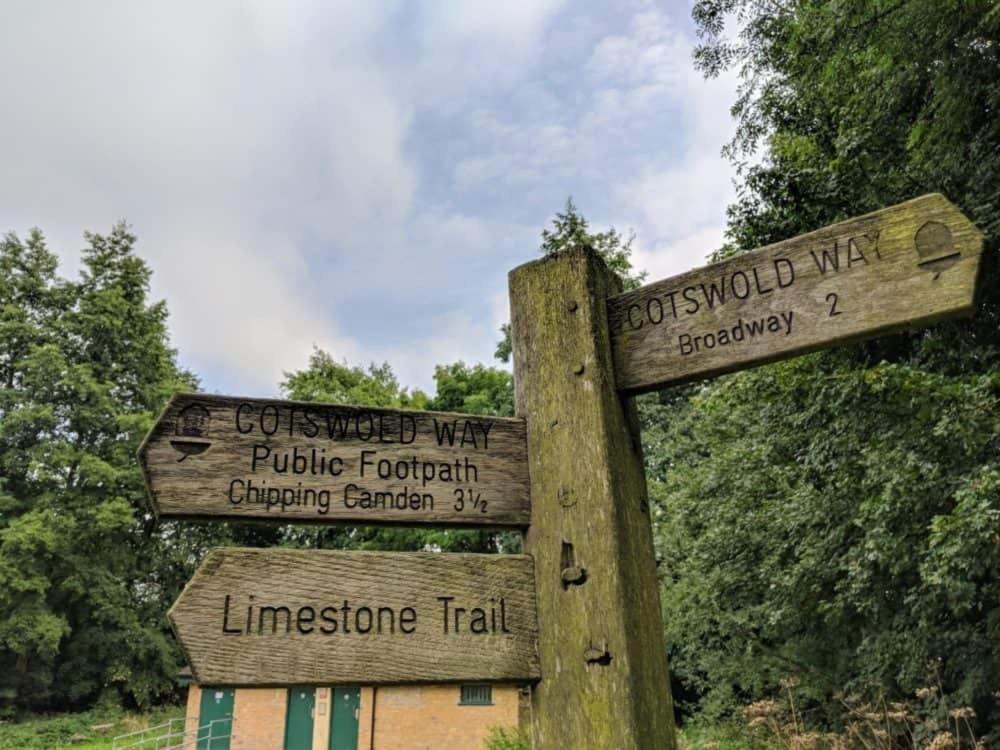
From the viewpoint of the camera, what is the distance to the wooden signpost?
140 cm

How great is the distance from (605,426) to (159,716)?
28.8 metres

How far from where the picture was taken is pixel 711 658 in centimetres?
1167

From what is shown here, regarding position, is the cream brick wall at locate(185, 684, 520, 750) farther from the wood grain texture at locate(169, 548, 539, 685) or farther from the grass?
the wood grain texture at locate(169, 548, 539, 685)

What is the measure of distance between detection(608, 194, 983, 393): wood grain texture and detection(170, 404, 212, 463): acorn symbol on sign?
1018 millimetres

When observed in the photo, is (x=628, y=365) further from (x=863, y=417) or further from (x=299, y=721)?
(x=299, y=721)

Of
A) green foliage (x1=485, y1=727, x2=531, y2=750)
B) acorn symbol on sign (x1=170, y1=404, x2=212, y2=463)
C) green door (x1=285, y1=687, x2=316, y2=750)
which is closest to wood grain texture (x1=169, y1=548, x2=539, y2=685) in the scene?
acorn symbol on sign (x1=170, y1=404, x2=212, y2=463)

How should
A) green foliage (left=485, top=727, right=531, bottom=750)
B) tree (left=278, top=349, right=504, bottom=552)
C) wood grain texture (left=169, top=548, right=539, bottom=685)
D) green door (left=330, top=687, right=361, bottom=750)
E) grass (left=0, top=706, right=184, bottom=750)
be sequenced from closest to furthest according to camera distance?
wood grain texture (left=169, top=548, right=539, bottom=685)
green foliage (left=485, top=727, right=531, bottom=750)
green door (left=330, top=687, right=361, bottom=750)
grass (left=0, top=706, right=184, bottom=750)
tree (left=278, top=349, right=504, bottom=552)

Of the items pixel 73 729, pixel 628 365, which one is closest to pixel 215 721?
pixel 73 729

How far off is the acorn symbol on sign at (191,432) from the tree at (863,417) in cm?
570

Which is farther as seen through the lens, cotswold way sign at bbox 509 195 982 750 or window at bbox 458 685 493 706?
window at bbox 458 685 493 706

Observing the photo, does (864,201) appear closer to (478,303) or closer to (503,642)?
(503,642)

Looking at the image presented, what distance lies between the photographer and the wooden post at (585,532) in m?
1.43

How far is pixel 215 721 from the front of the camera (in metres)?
17.6

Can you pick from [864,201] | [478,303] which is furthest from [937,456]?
[478,303]
